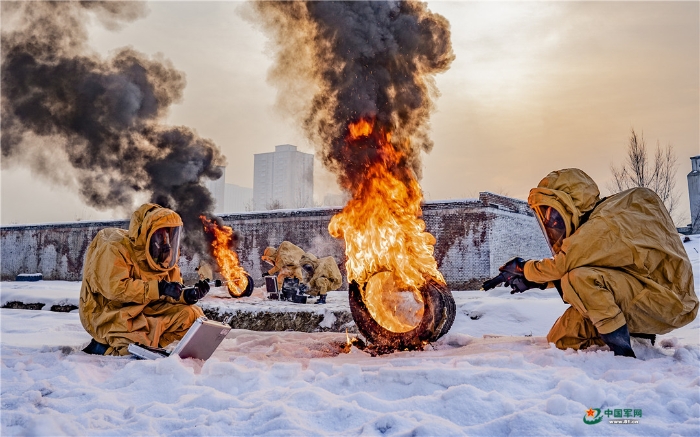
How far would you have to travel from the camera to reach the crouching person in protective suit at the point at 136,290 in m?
5.19

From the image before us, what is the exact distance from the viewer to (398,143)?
7.07 m

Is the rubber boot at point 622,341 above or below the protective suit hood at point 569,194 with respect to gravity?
below

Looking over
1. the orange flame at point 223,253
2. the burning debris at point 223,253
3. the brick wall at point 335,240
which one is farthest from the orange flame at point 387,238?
the brick wall at point 335,240

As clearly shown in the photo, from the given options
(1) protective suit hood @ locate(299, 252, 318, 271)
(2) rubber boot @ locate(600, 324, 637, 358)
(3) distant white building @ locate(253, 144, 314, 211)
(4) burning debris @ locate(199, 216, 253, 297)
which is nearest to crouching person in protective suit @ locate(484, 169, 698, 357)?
(2) rubber boot @ locate(600, 324, 637, 358)

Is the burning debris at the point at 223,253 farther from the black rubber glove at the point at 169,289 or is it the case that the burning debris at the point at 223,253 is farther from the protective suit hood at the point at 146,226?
the black rubber glove at the point at 169,289

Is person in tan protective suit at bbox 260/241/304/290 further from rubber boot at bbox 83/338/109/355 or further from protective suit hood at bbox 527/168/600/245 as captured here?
protective suit hood at bbox 527/168/600/245

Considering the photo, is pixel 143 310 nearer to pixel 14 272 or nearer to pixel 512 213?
pixel 512 213

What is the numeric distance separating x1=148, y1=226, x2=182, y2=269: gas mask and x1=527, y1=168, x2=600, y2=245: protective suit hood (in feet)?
12.5

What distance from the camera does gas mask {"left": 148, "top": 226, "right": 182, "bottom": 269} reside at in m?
5.53

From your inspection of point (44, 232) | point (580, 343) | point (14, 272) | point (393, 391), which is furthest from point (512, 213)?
point (14, 272)

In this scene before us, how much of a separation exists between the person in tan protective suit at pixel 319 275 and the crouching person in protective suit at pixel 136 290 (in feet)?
22.1

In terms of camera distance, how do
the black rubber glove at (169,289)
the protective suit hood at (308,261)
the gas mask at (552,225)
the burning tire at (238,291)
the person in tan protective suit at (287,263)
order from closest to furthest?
the gas mask at (552,225) → the black rubber glove at (169,289) → the burning tire at (238,291) → the person in tan protective suit at (287,263) → the protective suit hood at (308,261)

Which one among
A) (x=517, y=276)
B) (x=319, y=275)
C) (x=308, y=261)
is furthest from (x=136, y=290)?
(x=308, y=261)

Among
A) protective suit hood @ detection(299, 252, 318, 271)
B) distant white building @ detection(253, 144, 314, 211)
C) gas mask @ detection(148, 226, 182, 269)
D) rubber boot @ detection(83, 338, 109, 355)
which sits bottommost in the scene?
rubber boot @ detection(83, 338, 109, 355)
